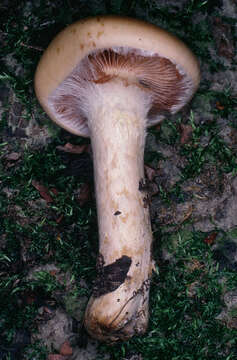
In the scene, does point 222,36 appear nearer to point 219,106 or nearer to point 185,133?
point 219,106

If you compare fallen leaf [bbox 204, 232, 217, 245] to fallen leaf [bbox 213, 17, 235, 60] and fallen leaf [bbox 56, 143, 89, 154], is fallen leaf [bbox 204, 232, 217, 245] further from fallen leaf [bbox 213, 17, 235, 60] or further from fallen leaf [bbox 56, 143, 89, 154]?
fallen leaf [bbox 213, 17, 235, 60]

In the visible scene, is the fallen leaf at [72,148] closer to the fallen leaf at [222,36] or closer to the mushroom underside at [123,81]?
the mushroom underside at [123,81]

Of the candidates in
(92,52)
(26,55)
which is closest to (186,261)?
(92,52)

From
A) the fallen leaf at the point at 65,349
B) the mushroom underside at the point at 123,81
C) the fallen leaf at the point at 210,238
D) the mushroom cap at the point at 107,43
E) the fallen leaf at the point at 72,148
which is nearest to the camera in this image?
the mushroom cap at the point at 107,43

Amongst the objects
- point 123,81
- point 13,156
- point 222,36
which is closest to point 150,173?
point 123,81

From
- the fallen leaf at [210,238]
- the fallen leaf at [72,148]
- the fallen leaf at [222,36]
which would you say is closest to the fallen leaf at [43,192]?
the fallen leaf at [72,148]
